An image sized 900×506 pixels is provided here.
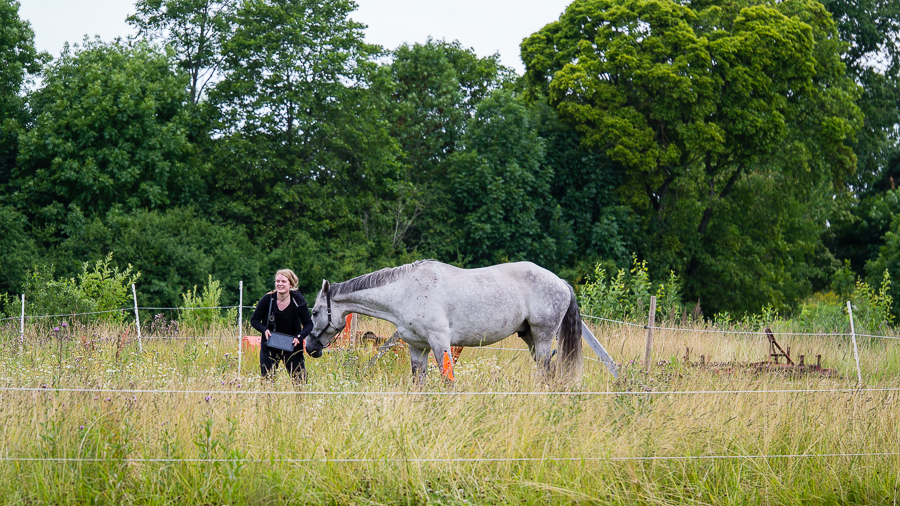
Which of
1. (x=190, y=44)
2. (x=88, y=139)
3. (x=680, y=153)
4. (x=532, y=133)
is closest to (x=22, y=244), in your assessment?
(x=88, y=139)

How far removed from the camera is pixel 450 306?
865cm

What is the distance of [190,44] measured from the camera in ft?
89.6

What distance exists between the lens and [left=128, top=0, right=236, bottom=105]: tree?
26.9m

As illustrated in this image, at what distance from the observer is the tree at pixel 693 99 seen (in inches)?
1039

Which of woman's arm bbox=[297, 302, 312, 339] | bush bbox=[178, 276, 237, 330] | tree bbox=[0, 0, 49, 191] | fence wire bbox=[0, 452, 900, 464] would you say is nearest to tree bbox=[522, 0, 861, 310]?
bush bbox=[178, 276, 237, 330]

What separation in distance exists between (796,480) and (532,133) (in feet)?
71.6

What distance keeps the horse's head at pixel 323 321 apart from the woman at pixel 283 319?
0.13m

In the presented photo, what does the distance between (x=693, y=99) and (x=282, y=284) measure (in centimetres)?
2026

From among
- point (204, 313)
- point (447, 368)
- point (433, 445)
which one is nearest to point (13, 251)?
point (204, 313)

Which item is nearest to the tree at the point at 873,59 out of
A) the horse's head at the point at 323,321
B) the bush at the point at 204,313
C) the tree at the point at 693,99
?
the tree at the point at 693,99

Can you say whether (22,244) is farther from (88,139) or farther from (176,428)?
(176,428)

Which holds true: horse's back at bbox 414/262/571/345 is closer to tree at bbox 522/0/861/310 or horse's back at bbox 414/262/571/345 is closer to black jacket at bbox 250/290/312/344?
black jacket at bbox 250/290/312/344

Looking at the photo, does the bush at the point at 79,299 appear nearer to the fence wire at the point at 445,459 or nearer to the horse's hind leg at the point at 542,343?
the horse's hind leg at the point at 542,343

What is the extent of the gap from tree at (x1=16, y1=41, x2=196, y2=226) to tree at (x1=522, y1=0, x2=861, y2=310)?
473 inches
